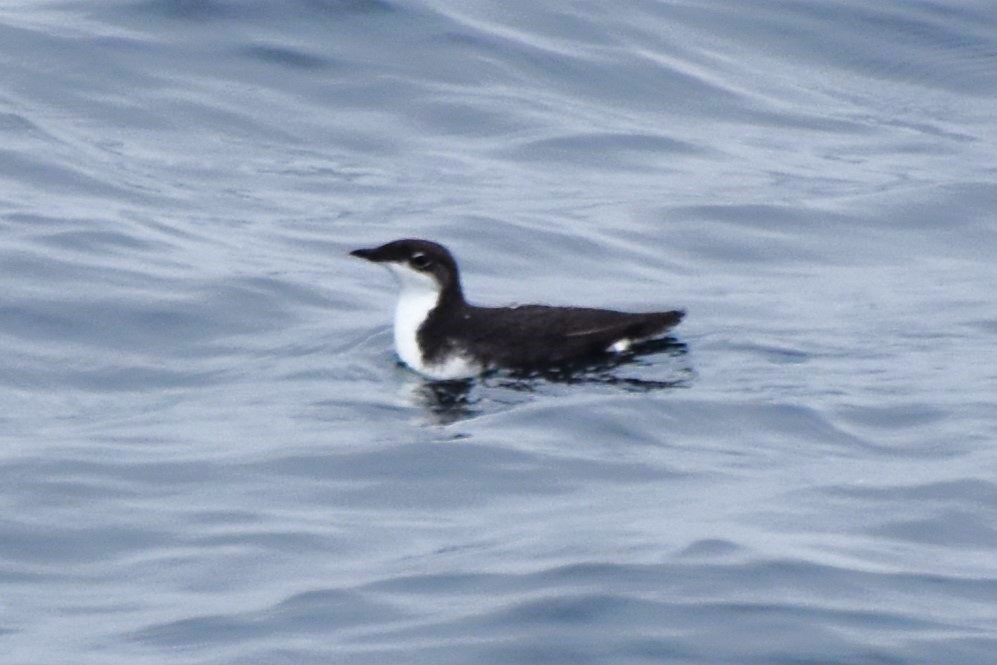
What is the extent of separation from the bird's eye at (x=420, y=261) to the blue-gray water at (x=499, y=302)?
1.93 feet

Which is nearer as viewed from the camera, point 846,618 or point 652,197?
point 846,618

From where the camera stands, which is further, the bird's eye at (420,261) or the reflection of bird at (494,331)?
the bird's eye at (420,261)

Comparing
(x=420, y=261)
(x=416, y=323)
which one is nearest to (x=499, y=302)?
(x=420, y=261)

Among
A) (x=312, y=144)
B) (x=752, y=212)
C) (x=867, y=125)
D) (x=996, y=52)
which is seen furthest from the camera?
(x=996, y=52)

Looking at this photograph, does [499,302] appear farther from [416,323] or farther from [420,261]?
[416,323]

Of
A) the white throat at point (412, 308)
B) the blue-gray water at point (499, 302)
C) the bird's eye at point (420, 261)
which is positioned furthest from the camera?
the bird's eye at point (420, 261)

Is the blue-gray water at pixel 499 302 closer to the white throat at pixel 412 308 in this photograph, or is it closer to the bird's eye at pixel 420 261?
the white throat at pixel 412 308

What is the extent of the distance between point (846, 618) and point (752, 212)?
875 centimetres

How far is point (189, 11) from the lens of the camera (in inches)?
762

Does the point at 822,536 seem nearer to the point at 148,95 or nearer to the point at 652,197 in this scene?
the point at 652,197

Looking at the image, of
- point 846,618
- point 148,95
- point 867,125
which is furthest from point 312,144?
point 846,618

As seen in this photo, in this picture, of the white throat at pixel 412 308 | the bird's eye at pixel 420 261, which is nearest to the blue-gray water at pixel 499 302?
the white throat at pixel 412 308

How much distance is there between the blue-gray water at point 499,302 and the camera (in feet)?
26.4

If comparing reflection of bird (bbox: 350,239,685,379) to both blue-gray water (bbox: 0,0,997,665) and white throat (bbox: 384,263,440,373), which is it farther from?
blue-gray water (bbox: 0,0,997,665)
